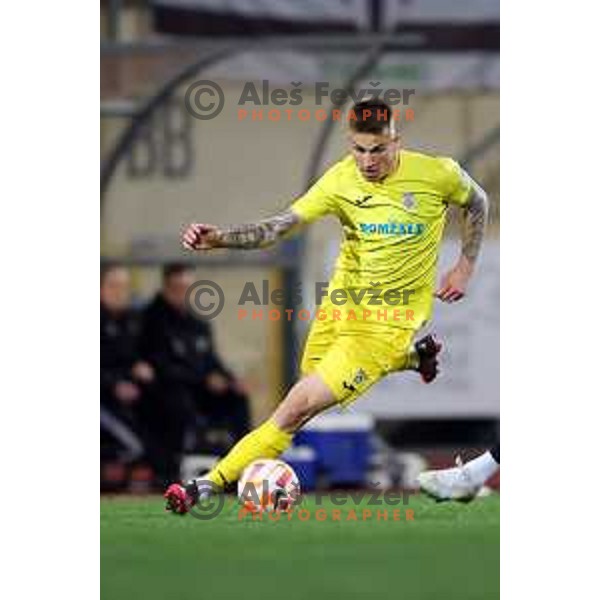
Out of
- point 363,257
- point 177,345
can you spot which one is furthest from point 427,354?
point 177,345

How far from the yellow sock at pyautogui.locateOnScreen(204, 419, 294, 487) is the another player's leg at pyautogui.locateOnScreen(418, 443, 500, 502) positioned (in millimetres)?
699

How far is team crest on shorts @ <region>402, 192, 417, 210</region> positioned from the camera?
12.6m

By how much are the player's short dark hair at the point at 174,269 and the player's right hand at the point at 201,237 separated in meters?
0.23

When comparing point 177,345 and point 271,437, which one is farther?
point 177,345

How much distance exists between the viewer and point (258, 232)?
12.6m

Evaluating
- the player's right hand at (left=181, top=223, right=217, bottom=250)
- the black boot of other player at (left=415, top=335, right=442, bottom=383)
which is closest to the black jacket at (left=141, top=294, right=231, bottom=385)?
the player's right hand at (left=181, top=223, right=217, bottom=250)

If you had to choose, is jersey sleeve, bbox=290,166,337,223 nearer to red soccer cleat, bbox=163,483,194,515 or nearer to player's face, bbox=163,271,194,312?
player's face, bbox=163,271,194,312

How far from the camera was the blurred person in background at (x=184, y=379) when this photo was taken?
13172mm

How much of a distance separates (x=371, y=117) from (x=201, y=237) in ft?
2.81

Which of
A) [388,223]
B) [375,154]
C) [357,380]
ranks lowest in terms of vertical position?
[357,380]

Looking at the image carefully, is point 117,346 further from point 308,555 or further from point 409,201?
point 409,201

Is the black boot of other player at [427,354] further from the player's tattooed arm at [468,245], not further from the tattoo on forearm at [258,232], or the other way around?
the tattoo on forearm at [258,232]

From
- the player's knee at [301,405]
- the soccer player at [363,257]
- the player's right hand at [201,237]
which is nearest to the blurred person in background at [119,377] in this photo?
the player's right hand at [201,237]
